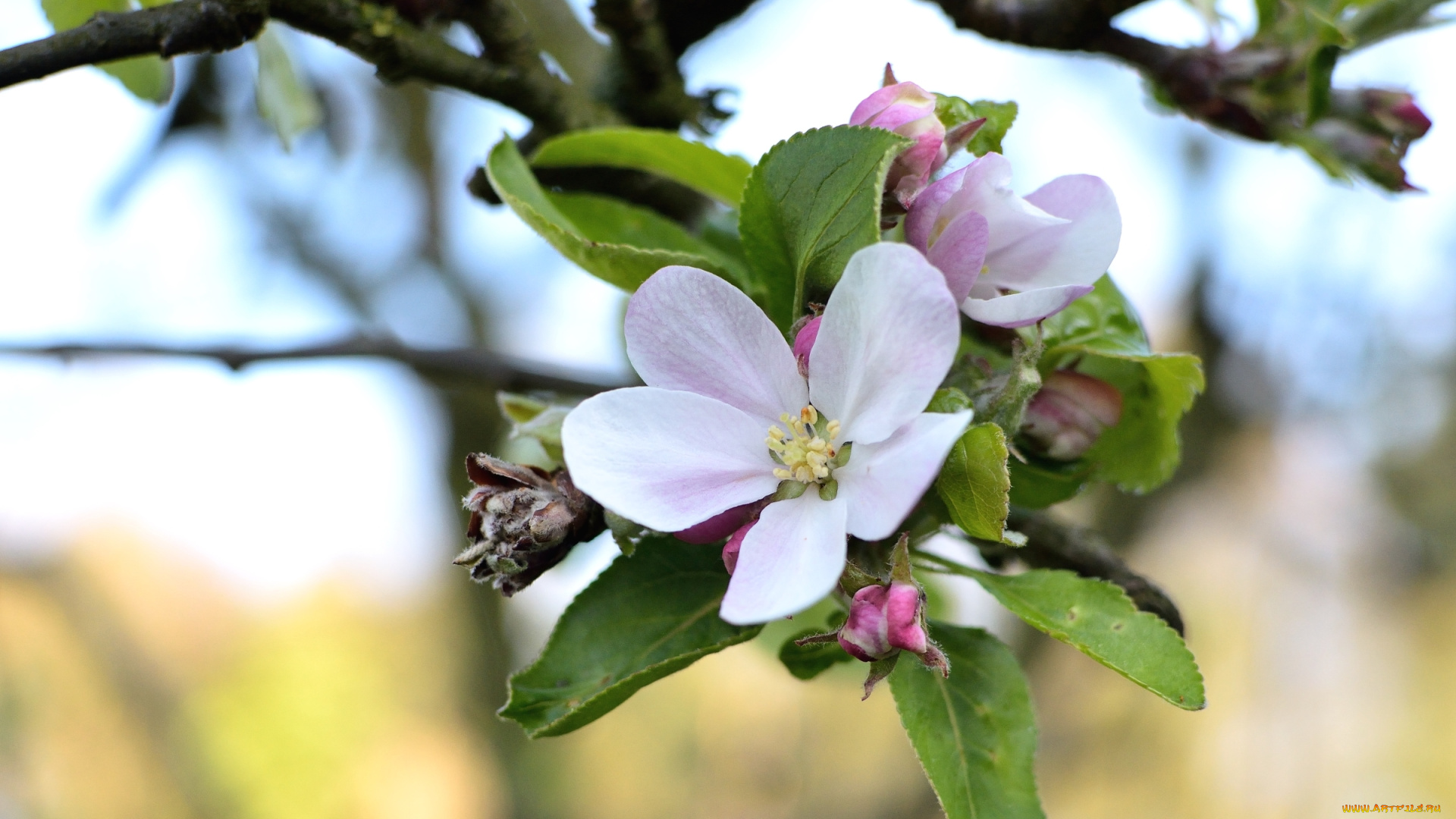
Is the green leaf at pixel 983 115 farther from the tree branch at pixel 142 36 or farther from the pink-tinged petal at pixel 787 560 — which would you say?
the tree branch at pixel 142 36

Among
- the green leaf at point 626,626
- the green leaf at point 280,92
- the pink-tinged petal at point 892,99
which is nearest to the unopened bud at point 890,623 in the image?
the green leaf at point 626,626

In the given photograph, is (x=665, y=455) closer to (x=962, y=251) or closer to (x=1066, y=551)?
(x=962, y=251)

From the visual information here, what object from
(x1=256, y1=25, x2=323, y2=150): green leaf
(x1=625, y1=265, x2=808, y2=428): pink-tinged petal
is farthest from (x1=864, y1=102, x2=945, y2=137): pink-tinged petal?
(x1=256, y1=25, x2=323, y2=150): green leaf

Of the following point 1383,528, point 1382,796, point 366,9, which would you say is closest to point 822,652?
point 366,9

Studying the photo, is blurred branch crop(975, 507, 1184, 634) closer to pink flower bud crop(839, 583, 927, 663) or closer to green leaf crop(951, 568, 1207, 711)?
green leaf crop(951, 568, 1207, 711)

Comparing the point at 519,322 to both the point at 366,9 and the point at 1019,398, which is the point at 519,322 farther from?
the point at 1019,398

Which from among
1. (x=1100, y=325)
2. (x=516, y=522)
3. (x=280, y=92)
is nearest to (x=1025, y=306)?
(x=1100, y=325)
